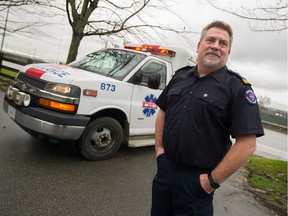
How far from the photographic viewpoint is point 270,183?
19.2 feet

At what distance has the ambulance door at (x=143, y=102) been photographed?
4.85m

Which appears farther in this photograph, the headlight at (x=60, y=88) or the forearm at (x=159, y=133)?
the headlight at (x=60, y=88)

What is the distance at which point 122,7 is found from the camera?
1049 cm

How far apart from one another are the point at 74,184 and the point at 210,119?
2.47 meters

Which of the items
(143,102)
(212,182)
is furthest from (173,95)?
(143,102)

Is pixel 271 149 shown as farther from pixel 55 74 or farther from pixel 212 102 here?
pixel 212 102

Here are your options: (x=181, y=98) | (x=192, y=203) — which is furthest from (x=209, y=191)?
(x=181, y=98)

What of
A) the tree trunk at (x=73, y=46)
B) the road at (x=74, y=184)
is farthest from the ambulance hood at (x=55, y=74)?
the tree trunk at (x=73, y=46)

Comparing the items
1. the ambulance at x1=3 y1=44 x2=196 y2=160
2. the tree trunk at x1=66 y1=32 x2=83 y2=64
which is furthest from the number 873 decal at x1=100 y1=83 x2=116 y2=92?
the tree trunk at x1=66 y1=32 x2=83 y2=64

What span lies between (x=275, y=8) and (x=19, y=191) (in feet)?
17.2

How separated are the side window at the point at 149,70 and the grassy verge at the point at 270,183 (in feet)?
9.75

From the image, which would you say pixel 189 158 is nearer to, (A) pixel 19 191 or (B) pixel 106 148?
(A) pixel 19 191

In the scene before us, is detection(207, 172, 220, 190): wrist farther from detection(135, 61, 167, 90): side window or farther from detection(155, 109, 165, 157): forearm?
detection(135, 61, 167, 90): side window

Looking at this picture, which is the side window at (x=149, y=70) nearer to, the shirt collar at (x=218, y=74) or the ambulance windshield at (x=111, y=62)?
the ambulance windshield at (x=111, y=62)
